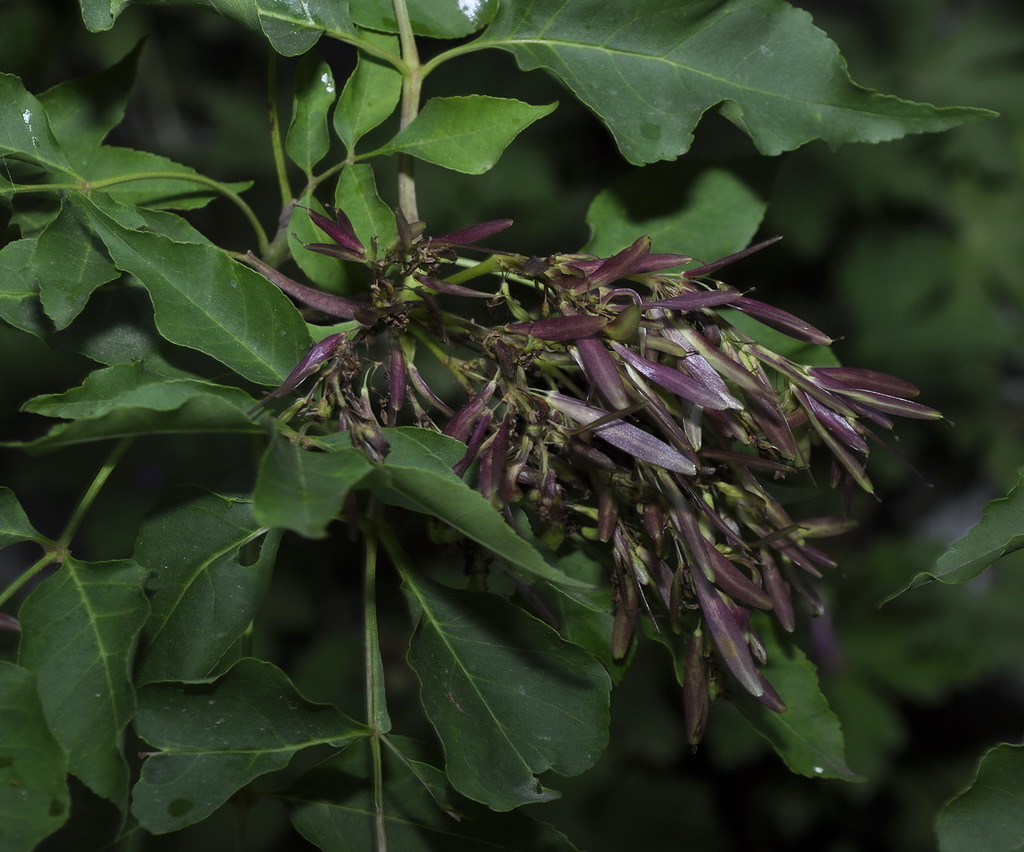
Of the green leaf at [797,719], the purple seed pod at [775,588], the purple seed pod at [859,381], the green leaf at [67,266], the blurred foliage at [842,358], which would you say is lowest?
the blurred foliage at [842,358]

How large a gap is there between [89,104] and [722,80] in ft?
2.56

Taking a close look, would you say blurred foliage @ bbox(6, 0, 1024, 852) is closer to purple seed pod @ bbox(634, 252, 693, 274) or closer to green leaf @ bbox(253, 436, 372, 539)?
purple seed pod @ bbox(634, 252, 693, 274)

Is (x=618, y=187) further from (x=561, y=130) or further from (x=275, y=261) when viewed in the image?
(x=561, y=130)

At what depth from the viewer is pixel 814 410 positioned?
897 mm

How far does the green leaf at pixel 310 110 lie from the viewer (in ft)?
3.59

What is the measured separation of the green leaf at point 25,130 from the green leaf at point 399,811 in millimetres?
732

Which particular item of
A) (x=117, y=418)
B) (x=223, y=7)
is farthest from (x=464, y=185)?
(x=117, y=418)

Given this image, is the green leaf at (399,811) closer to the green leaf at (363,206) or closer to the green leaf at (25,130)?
the green leaf at (363,206)

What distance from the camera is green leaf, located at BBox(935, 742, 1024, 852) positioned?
0.90 meters

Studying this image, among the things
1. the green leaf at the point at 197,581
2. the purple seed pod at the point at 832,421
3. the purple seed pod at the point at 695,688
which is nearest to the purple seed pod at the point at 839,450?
the purple seed pod at the point at 832,421

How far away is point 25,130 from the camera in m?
1.00

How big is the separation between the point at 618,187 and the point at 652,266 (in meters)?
0.37

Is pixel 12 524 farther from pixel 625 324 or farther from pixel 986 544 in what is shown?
pixel 986 544

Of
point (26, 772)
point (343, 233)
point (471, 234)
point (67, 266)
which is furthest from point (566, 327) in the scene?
point (26, 772)
